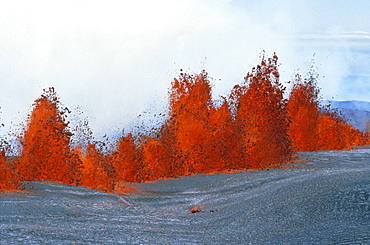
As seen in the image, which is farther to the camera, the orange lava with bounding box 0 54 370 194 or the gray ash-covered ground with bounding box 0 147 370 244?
the orange lava with bounding box 0 54 370 194

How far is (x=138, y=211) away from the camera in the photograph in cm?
1240

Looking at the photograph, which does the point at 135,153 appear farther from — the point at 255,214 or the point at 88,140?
the point at 255,214

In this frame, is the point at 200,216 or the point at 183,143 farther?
the point at 183,143

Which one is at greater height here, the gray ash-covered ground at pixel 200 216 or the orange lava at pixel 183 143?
the orange lava at pixel 183 143

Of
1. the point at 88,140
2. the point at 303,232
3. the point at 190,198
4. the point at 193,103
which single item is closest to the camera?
the point at 303,232

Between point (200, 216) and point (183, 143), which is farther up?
point (183, 143)

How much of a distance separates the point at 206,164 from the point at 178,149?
185 centimetres

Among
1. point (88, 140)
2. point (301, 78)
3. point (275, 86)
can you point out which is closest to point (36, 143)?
point (88, 140)

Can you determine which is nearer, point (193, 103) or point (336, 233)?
point (336, 233)

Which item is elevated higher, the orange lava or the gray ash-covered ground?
the orange lava

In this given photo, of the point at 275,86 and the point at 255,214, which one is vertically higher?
the point at 275,86

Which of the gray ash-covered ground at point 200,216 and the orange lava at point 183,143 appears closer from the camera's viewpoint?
the gray ash-covered ground at point 200,216

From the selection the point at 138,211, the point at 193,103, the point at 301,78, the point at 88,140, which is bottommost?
the point at 138,211

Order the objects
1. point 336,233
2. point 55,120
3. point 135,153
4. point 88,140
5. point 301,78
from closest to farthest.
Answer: point 336,233 < point 55,120 < point 88,140 < point 135,153 < point 301,78
